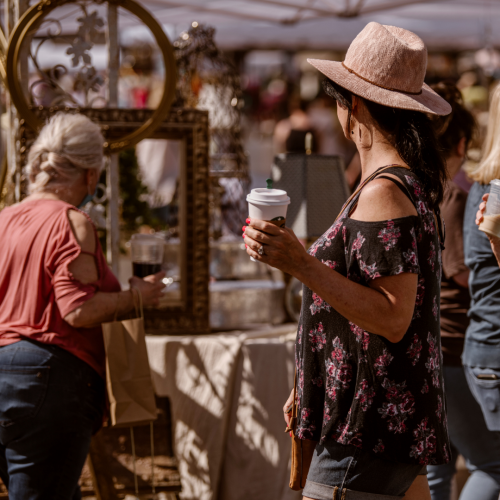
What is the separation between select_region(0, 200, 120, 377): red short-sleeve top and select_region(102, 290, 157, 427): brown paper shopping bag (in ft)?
0.27

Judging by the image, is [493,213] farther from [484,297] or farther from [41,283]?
[41,283]

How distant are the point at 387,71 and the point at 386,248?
1.27ft

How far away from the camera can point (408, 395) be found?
1345mm

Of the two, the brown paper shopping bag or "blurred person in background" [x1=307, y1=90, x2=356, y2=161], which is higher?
"blurred person in background" [x1=307, y1=90, x2=356, y2=161]

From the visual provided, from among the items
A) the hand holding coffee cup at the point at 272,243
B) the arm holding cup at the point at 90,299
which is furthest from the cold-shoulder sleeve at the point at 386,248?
the arm holding cup at the point at 90,299

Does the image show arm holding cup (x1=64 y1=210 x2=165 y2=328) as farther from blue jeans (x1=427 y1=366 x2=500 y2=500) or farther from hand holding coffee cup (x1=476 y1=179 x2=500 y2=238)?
blue jeans (x1=427 y1=366 x2=500 y2=500)

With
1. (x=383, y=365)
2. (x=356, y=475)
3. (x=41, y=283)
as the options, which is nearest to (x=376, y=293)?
(x=383, y=365)

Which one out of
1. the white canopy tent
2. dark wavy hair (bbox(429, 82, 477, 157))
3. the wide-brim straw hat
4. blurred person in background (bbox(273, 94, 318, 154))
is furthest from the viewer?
blurred person in background (bbox(273, 94, 318, 154))

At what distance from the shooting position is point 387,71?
54.7 inches

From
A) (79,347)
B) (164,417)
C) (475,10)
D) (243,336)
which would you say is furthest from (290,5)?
(79,347)

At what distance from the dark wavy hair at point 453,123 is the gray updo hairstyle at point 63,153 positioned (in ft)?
3.75

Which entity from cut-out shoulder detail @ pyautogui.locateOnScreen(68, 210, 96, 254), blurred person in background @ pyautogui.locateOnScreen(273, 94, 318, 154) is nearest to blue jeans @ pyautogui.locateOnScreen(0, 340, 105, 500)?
cut-out shoulder detail @ pyautogui.locateOnScreen(68, 210, 96, 254)

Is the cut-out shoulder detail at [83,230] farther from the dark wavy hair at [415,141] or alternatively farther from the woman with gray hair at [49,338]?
the dark wavy hair at [415,141]

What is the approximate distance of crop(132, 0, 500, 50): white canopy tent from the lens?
520cm
